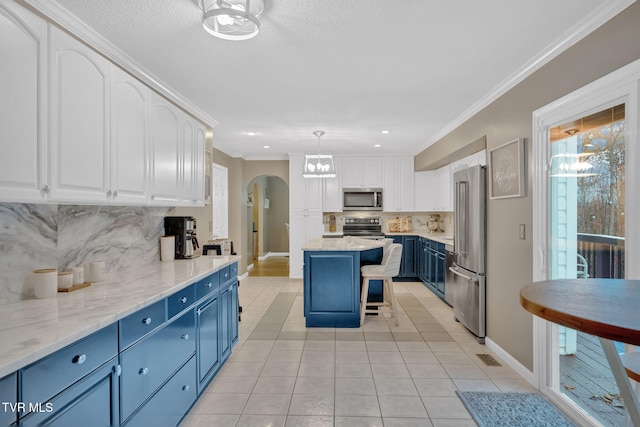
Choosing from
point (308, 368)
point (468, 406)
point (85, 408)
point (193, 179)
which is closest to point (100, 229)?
point (193, 179)

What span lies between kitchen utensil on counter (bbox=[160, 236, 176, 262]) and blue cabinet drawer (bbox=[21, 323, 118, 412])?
170 centimetres

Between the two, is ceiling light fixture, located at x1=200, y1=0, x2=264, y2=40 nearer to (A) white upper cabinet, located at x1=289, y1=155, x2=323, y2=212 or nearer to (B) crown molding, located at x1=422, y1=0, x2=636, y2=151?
(B) crown molding, located at x1=422, y1=0, x2=636, y2=151

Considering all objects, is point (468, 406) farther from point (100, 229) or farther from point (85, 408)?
point (100, 229)

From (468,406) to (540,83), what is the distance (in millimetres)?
2392

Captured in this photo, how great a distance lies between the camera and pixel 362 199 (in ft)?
21.7

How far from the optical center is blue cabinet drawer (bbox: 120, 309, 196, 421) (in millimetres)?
1569

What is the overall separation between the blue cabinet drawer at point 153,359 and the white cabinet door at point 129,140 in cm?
86

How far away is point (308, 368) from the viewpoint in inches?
117

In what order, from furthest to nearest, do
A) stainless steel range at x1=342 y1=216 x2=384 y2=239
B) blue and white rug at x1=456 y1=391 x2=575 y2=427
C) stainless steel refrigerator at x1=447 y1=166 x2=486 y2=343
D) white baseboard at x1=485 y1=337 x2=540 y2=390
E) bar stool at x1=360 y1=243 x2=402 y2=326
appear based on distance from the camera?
stainless steel range at x1=342 y1=216 x2=384 y2=239
bar stool at x1=360 y1=243 x2=402 y2=326
stainless steel refrigerator at x1=447 y1=166 x2=486 y2=343
white baseboard at x1=485 y1=337 x2=540 y2=390
blue and white rug at x1=456 y1=391 x2=575 y2=427

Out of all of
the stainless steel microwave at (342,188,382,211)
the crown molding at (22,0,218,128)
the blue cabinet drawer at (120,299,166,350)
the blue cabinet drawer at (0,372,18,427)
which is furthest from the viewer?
the stainless steel microwave at (342,188,382,211)

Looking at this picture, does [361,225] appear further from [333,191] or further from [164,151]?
[164,151]

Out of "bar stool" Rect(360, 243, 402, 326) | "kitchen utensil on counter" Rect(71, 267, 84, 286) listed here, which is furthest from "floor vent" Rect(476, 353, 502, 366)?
"kitchen utensil on counter" Rect(71, 267, 84, 286)

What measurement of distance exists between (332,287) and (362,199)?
2922 mm

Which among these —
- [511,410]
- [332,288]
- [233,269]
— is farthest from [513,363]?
[233,269]
